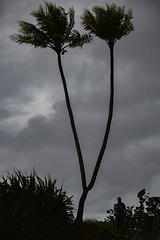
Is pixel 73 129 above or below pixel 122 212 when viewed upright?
above

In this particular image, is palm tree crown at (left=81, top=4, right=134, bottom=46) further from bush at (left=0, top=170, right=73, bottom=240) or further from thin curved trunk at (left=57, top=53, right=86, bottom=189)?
bush at (left=0, top=170, right=73, bottom=240)

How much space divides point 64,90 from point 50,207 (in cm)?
909

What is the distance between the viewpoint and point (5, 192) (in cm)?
1695

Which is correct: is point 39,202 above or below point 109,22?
below

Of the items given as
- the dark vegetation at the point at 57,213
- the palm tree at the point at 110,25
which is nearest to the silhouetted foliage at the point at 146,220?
the dark vegetation at the point at 57,213

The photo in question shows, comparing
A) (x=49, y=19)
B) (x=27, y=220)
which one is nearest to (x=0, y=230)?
(x=27, y=220)

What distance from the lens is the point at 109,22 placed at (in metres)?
24.2

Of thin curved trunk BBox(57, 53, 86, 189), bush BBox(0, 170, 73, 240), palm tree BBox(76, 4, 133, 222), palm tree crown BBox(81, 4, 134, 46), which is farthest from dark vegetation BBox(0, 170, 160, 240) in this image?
palm tree crown BBox(81, 4, 134, 46)

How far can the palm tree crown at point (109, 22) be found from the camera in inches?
952

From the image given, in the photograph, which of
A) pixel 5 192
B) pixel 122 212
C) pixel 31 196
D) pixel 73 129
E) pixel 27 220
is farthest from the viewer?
pixel 73 129

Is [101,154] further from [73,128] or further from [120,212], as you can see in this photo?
[120,212]

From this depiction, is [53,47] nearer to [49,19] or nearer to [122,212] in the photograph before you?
[49,19]

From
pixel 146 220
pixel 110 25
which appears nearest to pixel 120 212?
pixel 146 220

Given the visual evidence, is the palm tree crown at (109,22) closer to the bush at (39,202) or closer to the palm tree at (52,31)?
the palm tree at (52,31)
